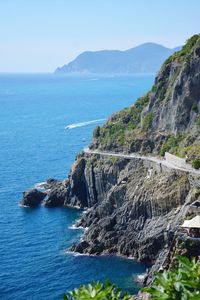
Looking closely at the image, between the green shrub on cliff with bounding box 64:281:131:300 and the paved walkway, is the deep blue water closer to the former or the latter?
the paved walkway

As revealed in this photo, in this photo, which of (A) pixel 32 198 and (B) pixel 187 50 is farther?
(A) pixel 32 198

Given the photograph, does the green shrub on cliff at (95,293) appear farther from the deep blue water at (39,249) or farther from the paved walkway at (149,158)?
the paved walkway at (149,158)

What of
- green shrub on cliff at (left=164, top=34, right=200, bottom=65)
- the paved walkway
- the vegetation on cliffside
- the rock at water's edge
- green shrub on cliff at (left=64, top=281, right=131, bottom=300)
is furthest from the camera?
the rock at water's edge

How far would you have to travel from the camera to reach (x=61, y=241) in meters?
85.6

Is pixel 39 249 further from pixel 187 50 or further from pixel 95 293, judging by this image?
pixel 95 293

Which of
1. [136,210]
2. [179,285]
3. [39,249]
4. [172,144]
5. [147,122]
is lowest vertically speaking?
[39,249]

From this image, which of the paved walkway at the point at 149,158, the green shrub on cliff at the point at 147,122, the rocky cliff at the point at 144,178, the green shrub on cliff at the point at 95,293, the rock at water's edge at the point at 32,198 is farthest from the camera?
the rock at water's edge at the point at 32,198

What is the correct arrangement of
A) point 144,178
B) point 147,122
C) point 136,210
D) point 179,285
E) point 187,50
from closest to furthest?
1. point 179,285
2. point 136,210
3. point 144,178
4. point 187,50
5. point 147,122

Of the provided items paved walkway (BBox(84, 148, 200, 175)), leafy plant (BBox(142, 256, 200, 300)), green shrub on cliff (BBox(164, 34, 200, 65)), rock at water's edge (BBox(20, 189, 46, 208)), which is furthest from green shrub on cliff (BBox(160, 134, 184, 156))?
leafy plant (BBox(142, 256, 200, 300))

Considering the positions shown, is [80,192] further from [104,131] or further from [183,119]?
[183,119]

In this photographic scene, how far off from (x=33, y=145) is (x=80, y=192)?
64343 mm

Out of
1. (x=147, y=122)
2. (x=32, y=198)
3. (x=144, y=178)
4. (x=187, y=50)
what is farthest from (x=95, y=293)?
(x=32, y=198)

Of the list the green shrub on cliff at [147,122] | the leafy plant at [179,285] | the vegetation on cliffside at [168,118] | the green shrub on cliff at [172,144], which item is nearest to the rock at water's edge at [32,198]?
the vegetation on cliffside at [168,118]

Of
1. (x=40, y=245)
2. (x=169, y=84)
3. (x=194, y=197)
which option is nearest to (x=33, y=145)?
(x=169, y=84)
